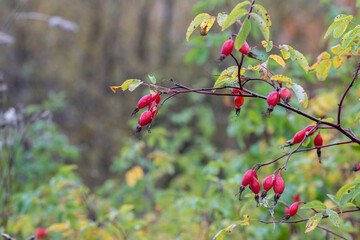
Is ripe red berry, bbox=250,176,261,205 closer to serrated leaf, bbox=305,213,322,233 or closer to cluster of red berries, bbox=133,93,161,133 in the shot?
serrated leaf, bbox=305,213,322,233

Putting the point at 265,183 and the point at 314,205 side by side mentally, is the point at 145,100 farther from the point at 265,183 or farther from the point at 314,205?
the point at 314,205

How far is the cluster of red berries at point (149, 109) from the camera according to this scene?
702 mm

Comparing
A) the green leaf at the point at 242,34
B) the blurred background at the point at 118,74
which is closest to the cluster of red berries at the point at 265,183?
the green leaf at the point at 242,34

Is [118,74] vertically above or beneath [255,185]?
above

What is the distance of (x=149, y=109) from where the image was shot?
73cm

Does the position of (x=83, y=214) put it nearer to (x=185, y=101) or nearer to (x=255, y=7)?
(x=255, y=7)

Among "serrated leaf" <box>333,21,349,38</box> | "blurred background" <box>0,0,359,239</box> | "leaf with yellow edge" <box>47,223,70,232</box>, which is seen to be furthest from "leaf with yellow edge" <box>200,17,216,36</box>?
"blurred background" <box>0,0,359,239</box>

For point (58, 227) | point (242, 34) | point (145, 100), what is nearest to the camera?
point (242, 34)

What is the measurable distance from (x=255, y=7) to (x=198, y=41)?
116 cm

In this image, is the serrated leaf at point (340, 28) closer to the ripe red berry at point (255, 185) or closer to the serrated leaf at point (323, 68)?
the serrated leaf at point (323, 68)

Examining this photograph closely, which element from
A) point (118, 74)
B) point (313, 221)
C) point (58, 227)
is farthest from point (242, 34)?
point (118, 74)

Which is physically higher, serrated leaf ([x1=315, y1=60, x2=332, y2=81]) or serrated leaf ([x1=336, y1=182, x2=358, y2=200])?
serrated leaf ([x1=315, y1=60, x2=332, y2=81])

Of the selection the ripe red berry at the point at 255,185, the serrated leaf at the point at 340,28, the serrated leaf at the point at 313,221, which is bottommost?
the serrated leaf at the point at 313,221

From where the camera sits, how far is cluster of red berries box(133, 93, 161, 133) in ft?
2.30
